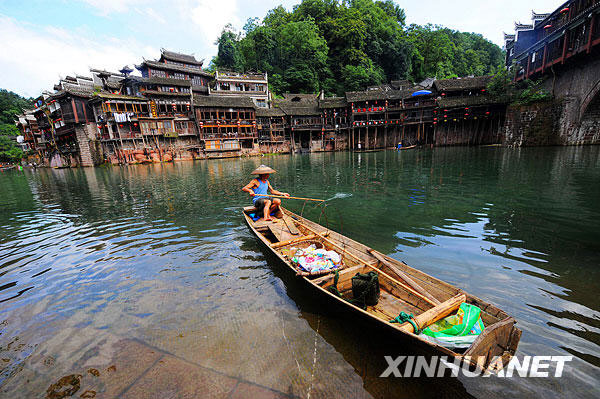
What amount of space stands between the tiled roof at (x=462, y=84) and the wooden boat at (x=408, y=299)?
45592 millimetres

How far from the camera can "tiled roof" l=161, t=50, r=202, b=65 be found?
46344mm

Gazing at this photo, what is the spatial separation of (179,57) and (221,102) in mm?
15961

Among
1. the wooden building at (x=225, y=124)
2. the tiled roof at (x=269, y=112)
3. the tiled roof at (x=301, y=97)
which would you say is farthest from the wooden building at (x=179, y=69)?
the tiled roof at (x=301, y=97)

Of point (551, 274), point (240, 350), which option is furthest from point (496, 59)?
point (240, 350)

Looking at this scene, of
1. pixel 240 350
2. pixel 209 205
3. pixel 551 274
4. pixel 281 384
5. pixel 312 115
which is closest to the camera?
pixel 281 384

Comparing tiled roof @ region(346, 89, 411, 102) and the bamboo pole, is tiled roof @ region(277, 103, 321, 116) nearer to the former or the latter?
tiled roof @ region(346, 89, 411, 102)

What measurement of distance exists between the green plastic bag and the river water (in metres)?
0.62

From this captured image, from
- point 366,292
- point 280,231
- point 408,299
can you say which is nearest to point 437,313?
point 408,299

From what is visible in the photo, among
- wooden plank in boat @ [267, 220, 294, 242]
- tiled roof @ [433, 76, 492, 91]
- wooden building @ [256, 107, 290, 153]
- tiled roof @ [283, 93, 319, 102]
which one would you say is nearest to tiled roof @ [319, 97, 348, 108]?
tiled roof @ [283, 93, 319, 102]

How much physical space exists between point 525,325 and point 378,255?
2.41m

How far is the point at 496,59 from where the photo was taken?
69.9 meters

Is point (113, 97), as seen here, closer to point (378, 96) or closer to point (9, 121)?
point (378, 96)

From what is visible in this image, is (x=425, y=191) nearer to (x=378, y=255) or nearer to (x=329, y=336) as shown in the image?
(x=378, y=255)

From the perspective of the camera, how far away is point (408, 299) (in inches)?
160
